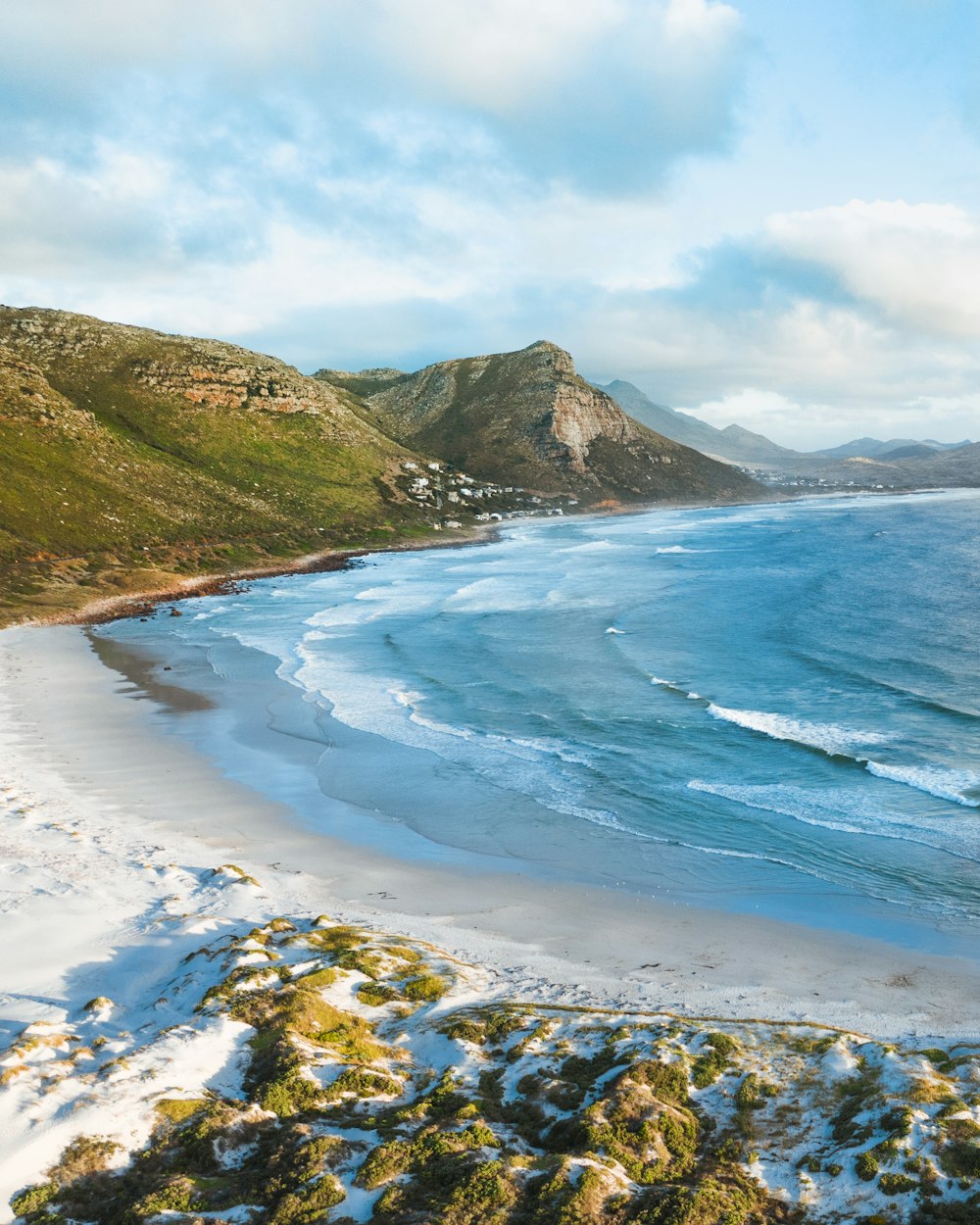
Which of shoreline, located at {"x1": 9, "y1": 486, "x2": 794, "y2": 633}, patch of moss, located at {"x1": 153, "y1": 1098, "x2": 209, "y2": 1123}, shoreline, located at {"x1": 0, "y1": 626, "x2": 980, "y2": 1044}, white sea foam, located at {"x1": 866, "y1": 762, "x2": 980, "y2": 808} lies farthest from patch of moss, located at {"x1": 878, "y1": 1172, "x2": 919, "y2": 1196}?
shoreline, located at {"x1": 9, "y1": 486, "x2": 794, "y2": 633}

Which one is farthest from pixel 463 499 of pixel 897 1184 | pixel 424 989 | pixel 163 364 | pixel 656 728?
pixel 897 1184

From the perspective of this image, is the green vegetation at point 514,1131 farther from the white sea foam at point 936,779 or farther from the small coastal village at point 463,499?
the small coastal village at point 463,499

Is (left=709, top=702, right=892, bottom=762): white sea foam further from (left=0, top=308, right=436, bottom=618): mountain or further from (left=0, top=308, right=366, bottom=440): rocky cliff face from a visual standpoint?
(left=0, top=308, right=366, bottom=440): rocky cliff face

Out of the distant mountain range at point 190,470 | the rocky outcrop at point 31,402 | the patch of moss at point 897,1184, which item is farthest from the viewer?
the rocky outcrop at point 31,402

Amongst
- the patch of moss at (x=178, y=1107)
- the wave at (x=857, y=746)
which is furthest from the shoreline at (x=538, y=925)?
the wave at (x=857, y=746)

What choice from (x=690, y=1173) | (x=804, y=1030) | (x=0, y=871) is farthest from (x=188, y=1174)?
(x=0, y=871)
